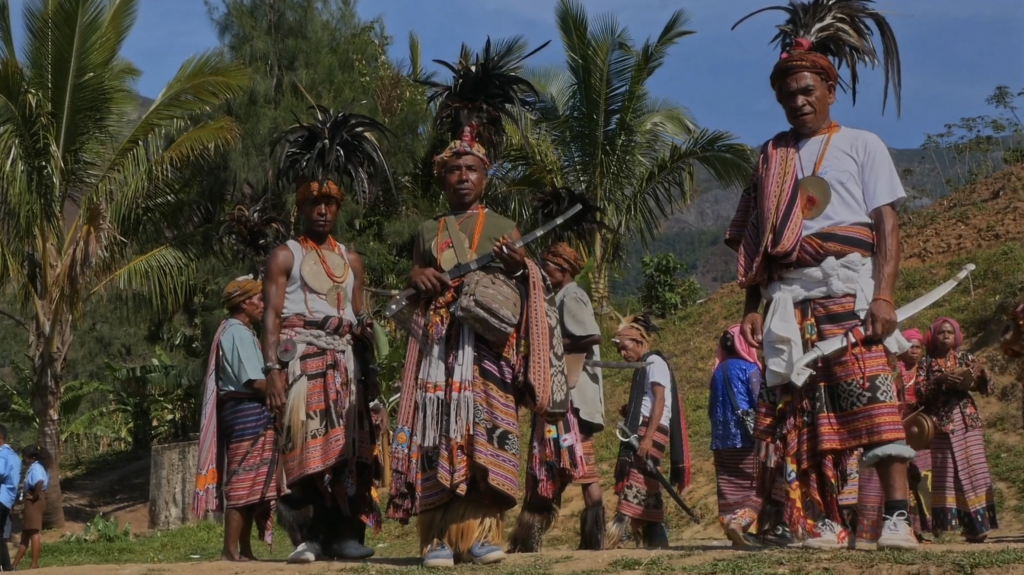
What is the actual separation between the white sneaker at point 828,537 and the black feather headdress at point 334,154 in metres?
3.23

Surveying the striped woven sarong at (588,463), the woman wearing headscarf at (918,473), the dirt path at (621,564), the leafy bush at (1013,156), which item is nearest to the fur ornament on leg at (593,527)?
the striped woven sarong at (588,463)

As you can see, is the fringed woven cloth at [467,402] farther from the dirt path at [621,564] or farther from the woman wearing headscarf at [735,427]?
the woman wearing headscarf at [735,427]

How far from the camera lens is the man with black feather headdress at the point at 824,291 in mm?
5827

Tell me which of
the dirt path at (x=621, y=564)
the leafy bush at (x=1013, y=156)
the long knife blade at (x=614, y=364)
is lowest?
the dirt path at (x=621, y=564)

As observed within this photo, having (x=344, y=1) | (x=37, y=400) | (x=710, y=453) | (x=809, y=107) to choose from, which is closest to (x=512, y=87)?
(x=809, y=107)

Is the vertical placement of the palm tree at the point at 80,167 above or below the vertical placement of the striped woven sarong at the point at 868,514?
above

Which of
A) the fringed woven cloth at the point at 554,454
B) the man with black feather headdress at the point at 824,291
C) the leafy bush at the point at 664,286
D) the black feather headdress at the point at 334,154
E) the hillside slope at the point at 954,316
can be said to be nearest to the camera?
the man with black feather headdress at the point at 824,291

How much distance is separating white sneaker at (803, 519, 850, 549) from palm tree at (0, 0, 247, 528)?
539 inches

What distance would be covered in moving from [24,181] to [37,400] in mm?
3258

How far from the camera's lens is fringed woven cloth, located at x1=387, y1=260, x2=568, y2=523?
6.26 meters

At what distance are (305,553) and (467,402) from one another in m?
1.43

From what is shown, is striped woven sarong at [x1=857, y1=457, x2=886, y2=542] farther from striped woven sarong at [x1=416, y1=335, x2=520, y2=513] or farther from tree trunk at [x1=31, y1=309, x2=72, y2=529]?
tree trunk at [x1=31, y1=309, x2=72, y2=529]

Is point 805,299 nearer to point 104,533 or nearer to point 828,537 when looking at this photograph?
point 828,537

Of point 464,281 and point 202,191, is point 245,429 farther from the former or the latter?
point 202,191
